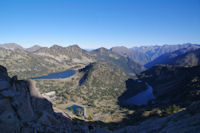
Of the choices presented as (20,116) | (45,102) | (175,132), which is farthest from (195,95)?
(20,116)

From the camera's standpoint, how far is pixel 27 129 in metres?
23.5

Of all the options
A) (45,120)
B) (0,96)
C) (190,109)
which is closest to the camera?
(0,96)

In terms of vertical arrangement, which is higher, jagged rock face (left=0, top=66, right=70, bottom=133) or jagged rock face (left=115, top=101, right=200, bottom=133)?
jagged rock face (left=0, top=66, right=70, bottom=133)

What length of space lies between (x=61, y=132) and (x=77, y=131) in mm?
6706

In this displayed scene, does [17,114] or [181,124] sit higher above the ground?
[17,114]

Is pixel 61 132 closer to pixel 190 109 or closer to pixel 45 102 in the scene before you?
pixel 45 102

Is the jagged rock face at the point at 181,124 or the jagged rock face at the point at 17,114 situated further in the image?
the jagged rock face at the point at 181,124

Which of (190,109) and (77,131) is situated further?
(190,109)

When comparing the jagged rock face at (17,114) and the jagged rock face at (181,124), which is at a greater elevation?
the jagged rock face at (17,114)

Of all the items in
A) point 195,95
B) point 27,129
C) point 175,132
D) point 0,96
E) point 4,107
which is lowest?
point 195,95

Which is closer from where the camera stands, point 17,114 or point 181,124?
point 17,114

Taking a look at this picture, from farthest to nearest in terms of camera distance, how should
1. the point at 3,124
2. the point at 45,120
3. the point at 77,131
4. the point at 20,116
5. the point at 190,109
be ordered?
the point at 190,109 → the point at 77,131 → the point at 45,120 → the point at 20,116 → the point at 3,124

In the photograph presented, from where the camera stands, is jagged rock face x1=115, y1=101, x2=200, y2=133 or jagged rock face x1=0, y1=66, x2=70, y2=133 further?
jagged rock face x1=115, y1=101, x2=200, y2=133

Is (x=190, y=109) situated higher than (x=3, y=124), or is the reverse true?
(x=3, y=124)
